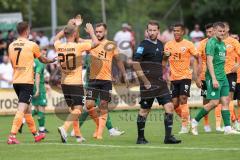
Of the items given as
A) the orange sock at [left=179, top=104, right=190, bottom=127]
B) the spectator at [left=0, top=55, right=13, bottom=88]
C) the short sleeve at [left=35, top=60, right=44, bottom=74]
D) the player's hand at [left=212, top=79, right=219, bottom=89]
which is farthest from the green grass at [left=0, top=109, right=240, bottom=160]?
the spectator at [left=0, top=55, right=13, bottom=88]

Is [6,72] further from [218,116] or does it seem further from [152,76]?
[152,76]

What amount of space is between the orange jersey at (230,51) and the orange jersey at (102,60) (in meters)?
2.90

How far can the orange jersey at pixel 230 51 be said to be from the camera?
20266 mm

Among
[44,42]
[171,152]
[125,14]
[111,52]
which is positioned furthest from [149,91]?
[125,14]

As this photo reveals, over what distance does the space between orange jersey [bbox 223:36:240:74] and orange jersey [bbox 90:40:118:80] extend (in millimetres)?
2902

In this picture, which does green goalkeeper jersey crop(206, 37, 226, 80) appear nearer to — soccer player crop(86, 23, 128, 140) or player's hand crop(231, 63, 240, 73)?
A: player's hand crop(231, 63, 240, 73)

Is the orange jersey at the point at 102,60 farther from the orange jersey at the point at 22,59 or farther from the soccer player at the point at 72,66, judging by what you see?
the orange jersey at the point at 22,59

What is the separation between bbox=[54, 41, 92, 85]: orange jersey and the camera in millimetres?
17219

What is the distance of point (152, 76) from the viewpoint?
55.2 ft

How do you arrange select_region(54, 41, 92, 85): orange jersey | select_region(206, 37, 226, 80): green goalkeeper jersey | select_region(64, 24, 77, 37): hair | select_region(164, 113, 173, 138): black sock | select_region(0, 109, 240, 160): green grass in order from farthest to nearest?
1. select_region(206, 37, 226, 80): green goalkeeper jersey
2. select_region(54, 41, 92, 85): orange jersey
3. select_region(64, 24, 77, 37): hair
4. select_region(164, 113, 173, 138): black sock
5. select_region(0, 109, 240, 160): green grass

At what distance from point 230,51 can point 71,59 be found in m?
4.98

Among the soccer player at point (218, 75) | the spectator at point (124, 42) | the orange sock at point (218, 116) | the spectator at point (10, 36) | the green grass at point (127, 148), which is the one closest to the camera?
the green grass at point (127, 148)

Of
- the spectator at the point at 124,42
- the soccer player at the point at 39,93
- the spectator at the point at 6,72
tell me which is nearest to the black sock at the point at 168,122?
the soccer player at the point at 39,93

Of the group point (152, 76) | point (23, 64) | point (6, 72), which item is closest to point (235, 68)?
point (152, 76)
